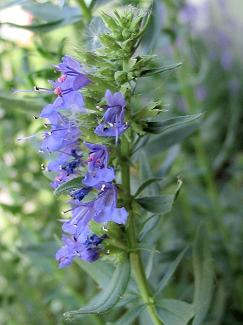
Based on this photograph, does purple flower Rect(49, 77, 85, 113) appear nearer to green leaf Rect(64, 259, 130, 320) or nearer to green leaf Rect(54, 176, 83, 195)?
green leaf Rect(54, 176, 83, 195)

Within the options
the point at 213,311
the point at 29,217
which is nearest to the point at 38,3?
the point at 29,217

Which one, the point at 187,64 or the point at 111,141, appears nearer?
the point at 111,141

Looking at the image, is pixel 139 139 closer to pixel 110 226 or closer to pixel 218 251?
pixel 110 226

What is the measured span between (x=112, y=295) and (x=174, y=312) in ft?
0.62

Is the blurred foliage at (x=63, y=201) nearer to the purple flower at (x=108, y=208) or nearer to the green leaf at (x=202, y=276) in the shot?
the green leaf at (x=202, y=276)

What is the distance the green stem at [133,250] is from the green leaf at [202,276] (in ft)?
0.30

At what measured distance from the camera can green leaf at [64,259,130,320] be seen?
1013 mm

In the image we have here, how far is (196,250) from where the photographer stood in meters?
1.29

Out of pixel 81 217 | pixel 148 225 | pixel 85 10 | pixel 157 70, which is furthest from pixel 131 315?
pixel 85 10

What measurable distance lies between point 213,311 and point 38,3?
996 mm

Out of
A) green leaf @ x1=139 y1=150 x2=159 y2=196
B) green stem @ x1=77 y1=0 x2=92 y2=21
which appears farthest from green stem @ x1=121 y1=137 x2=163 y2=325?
green stem @ x1=77 y1=0 x2=92 y2=21

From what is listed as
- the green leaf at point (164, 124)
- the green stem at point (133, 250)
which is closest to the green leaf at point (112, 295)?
the green stem at point (133, 250)

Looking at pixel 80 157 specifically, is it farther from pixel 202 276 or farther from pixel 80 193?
pixel 202 276

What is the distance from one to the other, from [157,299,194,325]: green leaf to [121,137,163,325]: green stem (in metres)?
0.02
